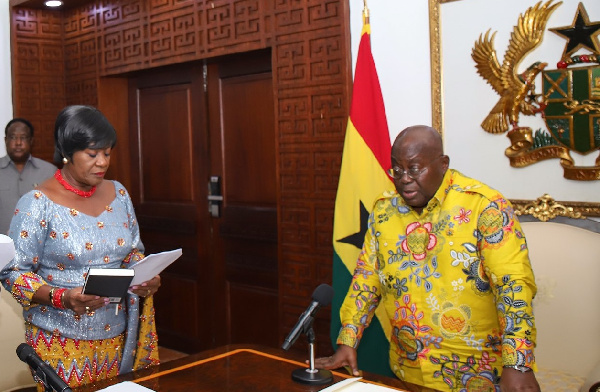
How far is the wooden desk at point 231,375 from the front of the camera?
1848 mm

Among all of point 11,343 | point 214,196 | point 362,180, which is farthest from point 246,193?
point 11,343

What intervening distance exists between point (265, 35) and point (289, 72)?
302mm

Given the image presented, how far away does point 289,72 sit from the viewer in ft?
12.8

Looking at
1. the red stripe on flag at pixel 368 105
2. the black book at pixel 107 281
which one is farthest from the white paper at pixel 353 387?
the red stripe on flag at pixel 368 105

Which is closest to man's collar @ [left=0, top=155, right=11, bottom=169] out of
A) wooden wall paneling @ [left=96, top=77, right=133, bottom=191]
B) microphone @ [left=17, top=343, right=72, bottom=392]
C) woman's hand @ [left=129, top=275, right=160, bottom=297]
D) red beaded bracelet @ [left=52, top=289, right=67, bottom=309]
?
wooden wall paneling @ [left=96, top=77, right=133, bottom=191]

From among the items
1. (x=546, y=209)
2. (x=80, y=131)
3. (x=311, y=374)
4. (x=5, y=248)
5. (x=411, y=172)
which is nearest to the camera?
(x=5, y=248)

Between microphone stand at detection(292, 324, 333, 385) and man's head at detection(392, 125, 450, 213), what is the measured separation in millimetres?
581

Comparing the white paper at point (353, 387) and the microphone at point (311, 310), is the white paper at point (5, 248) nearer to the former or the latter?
the microphone at point (311, 310)

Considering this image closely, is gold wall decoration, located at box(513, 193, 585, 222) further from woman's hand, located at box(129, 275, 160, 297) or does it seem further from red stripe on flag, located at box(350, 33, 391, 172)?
woman's hand, located at box(129, 275, 160, 297)

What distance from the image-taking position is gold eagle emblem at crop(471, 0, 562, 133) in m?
2.87

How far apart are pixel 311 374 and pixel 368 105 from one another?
1739mm

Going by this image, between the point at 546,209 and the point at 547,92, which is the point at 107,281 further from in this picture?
the point at 547,92

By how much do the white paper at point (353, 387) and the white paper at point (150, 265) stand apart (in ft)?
2.27

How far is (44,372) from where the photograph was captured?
1.53 meters
